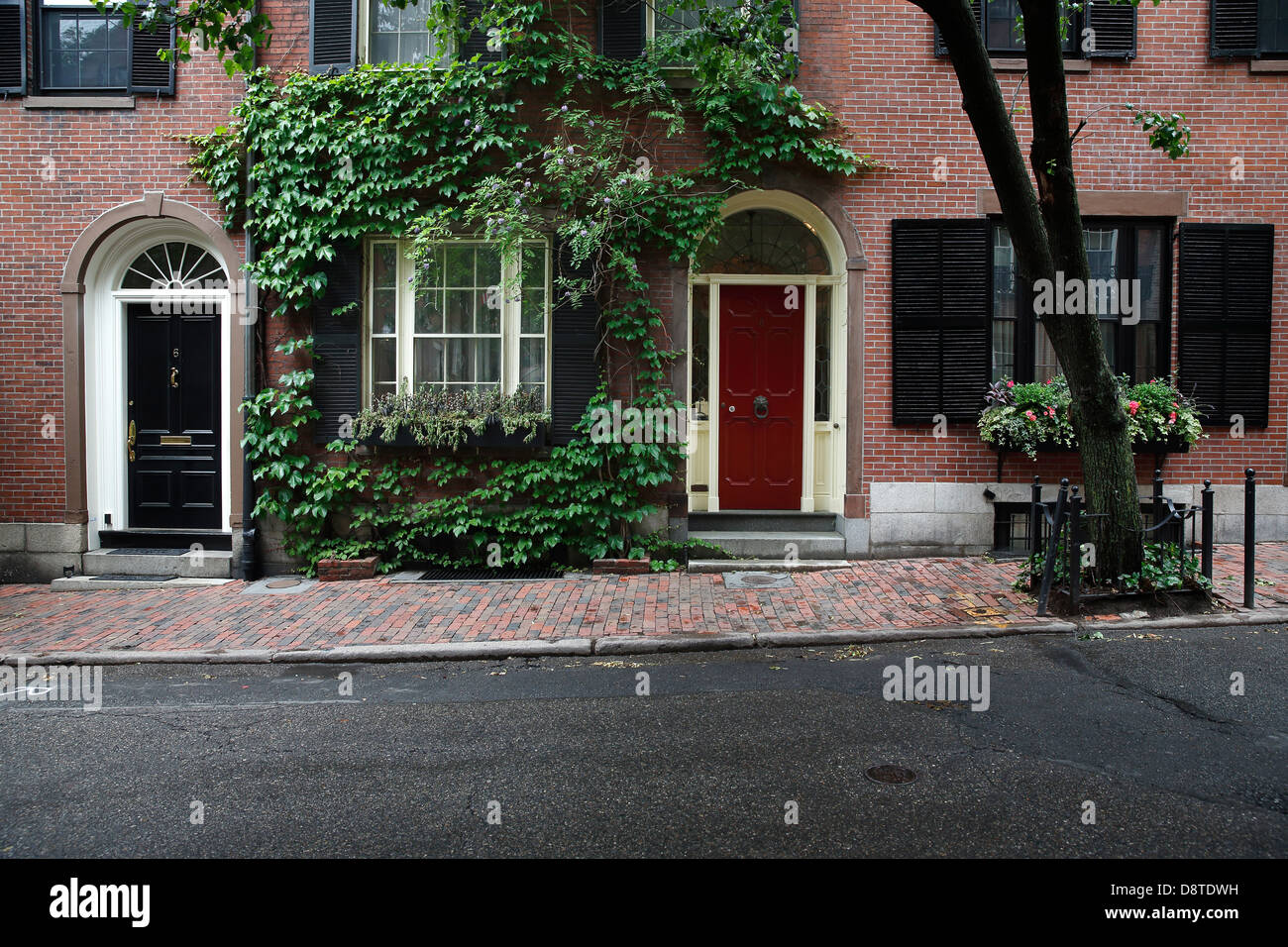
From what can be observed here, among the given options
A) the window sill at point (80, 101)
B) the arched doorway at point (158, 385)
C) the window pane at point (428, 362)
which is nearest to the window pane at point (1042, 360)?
the window pane at point (428, 362)

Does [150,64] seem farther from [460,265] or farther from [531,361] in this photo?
[531,361]

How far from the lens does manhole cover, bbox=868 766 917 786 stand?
166 inches

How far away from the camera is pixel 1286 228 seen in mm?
9711

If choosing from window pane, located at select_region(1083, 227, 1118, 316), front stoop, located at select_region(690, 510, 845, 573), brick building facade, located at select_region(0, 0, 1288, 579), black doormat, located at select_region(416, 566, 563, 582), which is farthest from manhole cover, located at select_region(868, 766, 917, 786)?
window pane, located at select_region(1083, 227, 1118, 316)

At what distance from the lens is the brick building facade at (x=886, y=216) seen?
9.62 metres

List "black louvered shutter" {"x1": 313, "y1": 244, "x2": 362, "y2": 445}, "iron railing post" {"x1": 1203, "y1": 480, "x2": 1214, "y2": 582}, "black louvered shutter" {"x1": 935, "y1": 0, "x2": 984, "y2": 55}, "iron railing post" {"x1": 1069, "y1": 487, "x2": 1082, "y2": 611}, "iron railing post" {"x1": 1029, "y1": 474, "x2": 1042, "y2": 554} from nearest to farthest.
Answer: "iron railing post" {"x1": 1069, "y1": 487, "x2": 1082, "y2": 611}, "iron railing post" {"x1": 1203, "y1": 480, "x2": 1214, "y2": 582}, "iron railing post" {"x1": 1029, "y1": 474, "x2": 1042, "y2": 554}, "black louvered shutter" {"x1": 935, "y1": 0, "x2": 984, "y2": 55}, "black louvered shutter" {"x1": 313, "y1": 244, "x2": 362, "y2": 445}

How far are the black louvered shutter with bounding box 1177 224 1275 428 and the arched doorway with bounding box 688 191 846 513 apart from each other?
3.80 m

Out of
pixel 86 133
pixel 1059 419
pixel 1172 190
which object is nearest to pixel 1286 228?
pixel 1172 190

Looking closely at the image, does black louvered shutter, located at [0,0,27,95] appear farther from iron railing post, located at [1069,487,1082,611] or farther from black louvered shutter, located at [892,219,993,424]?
iron railing post, located at [1069,487,1082,611]

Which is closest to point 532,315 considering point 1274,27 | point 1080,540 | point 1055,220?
point 1055,220

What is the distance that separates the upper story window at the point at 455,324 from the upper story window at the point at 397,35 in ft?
6.87

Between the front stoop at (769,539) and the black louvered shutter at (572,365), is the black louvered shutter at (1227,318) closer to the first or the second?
the front stoop at (769,539)

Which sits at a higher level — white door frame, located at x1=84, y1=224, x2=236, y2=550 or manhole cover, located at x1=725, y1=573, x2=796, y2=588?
white door frame, located at x1=84, y1=224, x2=236, y2=550

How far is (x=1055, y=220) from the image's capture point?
→ 704cm
